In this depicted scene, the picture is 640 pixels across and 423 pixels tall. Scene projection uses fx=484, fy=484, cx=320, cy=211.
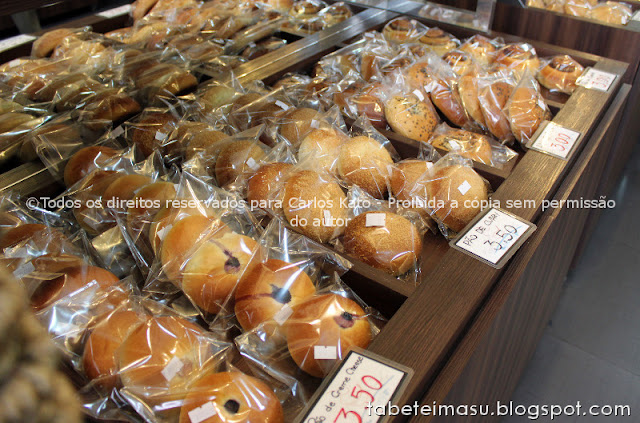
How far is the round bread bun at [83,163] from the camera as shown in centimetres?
134

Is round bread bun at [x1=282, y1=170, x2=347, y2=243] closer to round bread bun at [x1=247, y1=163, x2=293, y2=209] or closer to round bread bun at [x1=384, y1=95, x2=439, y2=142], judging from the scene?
round bread bun at [x1=247, y1=163, x2=293, y2=209]

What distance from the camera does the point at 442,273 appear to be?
102 cm

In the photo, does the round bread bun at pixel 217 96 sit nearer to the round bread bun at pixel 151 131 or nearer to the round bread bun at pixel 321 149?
the round bread bun at pixel 151 131

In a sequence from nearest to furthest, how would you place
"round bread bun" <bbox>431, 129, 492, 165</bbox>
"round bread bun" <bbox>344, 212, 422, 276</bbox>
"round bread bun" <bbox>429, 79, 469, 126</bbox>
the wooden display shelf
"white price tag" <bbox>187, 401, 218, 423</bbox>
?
"white price tag" <bbox>187, 401, 218, 423</bbox> < the wooden display shelf < "round bread bun" <bbox>344, 212, 422, 276</bbox> < "round bread bun" <bbox>431, 129, 492, 165</bbox> < "round bread bun" <bbox>429, 79, 469, 126</bbox>

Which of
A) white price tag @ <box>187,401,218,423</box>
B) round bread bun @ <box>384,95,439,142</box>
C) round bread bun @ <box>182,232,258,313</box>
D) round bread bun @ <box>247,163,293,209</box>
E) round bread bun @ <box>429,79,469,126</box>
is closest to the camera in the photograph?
white price tag @ <box>187,401,218,423</box>

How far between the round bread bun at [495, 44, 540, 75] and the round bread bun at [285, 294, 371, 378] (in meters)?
1.50

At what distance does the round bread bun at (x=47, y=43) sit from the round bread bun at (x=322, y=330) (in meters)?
1.82

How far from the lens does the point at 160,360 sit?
0.82 m

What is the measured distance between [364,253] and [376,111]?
69cm

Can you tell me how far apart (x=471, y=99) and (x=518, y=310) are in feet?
2.52

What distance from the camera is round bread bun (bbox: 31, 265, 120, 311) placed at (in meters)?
0.93

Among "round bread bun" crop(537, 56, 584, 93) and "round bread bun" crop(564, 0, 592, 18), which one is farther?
"round bread bun" crop(564, 0, 592, 18)

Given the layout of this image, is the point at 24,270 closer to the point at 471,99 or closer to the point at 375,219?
the point at 375,219

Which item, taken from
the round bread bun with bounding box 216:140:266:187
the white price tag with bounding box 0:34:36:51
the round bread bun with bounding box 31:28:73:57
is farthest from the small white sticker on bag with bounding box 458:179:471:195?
the white price tag with bounding box 0:34:36:51
